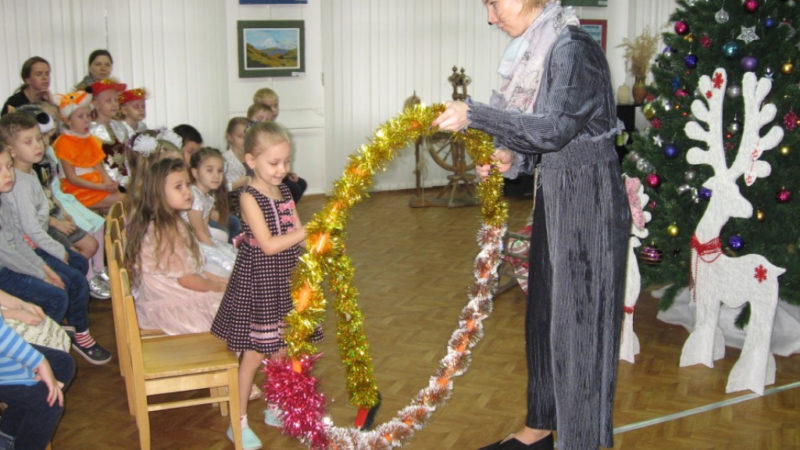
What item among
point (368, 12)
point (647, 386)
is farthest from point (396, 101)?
point (647, 386)

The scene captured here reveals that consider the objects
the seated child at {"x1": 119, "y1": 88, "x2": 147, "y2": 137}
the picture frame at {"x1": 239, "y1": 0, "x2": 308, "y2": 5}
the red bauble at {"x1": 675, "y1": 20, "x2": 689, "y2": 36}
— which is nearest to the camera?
the red bauble at {"x1": 675, "y1": 20, "x2": 689, "y2": 36}

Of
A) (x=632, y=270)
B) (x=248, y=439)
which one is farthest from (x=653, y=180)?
(x=248, y=439)

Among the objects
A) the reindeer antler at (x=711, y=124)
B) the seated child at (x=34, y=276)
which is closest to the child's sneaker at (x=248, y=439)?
the seated child at (x=34, y=276)

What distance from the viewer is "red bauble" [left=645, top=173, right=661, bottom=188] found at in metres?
4.71

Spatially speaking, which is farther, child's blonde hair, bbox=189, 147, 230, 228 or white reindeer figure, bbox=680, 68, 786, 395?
child's blonde hair, bbox=189, 147, 230, 228

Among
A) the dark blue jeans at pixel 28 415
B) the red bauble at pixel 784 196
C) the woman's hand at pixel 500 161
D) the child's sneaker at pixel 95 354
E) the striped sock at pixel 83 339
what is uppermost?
the woman's hand at pixel 500 161

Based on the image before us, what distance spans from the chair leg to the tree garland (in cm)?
46

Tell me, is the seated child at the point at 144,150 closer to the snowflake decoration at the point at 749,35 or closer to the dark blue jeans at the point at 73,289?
the dark blue jeans at the point at 73,289

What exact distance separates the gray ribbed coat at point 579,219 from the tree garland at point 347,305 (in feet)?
1.07

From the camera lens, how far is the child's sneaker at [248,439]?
11.1 feet

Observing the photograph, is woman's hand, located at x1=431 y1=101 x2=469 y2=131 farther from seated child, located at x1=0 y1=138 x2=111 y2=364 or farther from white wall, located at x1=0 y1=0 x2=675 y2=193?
white wall, located at x1=0 y1=0 x2=675 y2=193

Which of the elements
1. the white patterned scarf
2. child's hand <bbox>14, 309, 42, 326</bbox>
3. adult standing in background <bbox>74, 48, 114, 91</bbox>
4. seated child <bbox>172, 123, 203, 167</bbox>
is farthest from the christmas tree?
adult standing in background <bbox>74, 48, 114, 91</bbox>

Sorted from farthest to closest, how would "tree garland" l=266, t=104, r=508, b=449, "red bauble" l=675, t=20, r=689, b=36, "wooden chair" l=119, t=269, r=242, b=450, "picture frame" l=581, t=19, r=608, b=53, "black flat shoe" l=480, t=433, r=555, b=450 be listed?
"picture frame" l=581, t=19, r=608, b=53, "red bauble" l=675, t=20, r=689, b=36, "wooden chair" l=119, t=269, r=242, b=450, "black flat shoe" l=480, t=433, r=555, b=450, "tree garland" l=266, t=104, r=508, b=449

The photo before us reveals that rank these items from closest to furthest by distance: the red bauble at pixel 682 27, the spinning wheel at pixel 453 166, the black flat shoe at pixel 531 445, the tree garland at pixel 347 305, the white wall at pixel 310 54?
1. the tree garland at pixel 347 305
2. the black flat shoe at pixel 531 445
3. the red bauble at pixel 682 27
4. the white wall at pixel 310 54
5. the spinning wheel at pixel 453 166
